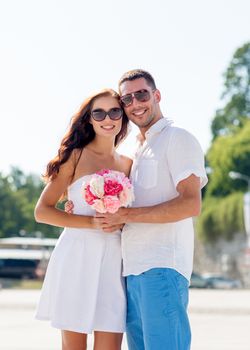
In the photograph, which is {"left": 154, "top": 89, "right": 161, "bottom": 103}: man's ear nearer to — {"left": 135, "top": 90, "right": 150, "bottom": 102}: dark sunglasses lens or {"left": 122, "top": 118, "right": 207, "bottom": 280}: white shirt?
{"left": 135, "top": 90, "right": 150, "bottom": 102}: dark sunglasses lens

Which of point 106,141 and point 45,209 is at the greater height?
point 106,141

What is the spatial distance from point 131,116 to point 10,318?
13052mm

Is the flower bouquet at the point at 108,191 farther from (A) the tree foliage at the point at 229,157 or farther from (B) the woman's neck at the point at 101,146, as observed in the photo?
(A) the tree foliage at the point at 229,157

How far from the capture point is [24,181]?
126438mm

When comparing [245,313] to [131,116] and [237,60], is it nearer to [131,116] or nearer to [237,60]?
[131,116]

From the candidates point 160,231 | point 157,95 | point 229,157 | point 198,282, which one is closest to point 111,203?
point 160,231

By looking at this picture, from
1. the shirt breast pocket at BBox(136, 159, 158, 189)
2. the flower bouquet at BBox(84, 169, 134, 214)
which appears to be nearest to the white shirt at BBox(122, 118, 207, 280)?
the shirt breast pocket at BBox(136, 159, 158, 189)

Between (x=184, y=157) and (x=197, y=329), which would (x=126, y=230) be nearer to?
(x=184, y=157)

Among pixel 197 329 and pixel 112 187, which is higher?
pixel 112 187

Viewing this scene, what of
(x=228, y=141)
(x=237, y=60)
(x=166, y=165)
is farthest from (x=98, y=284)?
(x=237, y=60)

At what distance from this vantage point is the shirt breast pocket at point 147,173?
5.28 m

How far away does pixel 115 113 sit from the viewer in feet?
18.4

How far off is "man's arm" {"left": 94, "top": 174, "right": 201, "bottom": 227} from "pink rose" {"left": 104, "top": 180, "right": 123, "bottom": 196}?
107 millimetres

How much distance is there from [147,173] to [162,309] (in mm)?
777
